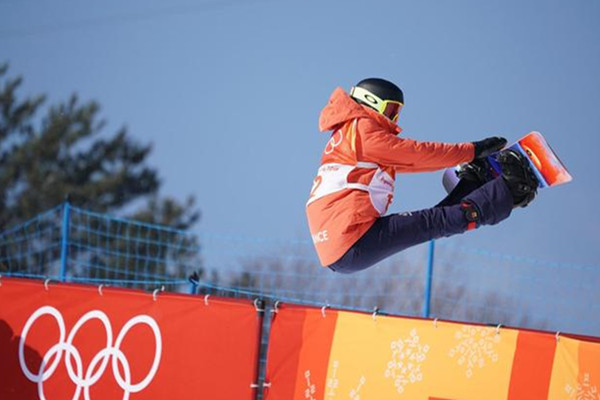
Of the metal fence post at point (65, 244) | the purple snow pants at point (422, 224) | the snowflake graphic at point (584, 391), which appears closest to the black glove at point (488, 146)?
the purple snow pants at point (422, 224)

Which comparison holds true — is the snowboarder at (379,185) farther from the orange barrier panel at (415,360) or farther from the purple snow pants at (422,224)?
the orange barrier panel at (415,360)

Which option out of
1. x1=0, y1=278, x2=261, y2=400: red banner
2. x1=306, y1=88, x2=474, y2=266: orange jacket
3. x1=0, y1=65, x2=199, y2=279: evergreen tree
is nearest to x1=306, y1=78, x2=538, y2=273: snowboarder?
x1=306, y1=88, x2=474, y2=266: orange jacket

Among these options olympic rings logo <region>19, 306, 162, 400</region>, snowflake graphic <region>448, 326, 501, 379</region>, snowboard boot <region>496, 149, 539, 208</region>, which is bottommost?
olympic rings logo <region>19, 306, 162, 400</region>

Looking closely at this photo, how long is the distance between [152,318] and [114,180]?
24.8 m

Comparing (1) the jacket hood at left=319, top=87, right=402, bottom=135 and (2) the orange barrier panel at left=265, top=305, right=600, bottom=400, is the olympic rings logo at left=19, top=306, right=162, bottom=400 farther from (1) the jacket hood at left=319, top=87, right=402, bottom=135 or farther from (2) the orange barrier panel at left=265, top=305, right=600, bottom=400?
(1) the jacket hood at left=319, top=87, right=402, bottom=135

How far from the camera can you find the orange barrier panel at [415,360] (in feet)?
15.5

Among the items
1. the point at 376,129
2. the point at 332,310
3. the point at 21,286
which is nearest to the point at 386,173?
the point at 376,129

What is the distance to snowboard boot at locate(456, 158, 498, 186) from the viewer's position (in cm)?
547

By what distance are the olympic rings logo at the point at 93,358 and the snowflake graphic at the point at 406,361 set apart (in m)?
1.52

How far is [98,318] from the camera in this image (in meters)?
6.20

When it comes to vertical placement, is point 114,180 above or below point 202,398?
above

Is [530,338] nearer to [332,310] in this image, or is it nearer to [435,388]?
[435,388]

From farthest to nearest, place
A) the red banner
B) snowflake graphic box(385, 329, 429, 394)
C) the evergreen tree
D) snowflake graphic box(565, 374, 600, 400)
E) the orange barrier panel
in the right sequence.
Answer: the evergreen tree, the red banner, snowflake graphic box(385, 329, 429, 394), the orange barrier panel, snowflake graphic box(565, 374, 600, 400)

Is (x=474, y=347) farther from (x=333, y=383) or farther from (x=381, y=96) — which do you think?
(x=381, y=96)
